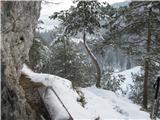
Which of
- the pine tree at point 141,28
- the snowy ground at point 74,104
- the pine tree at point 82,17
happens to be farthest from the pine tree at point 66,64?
the snowy ground at point 74,104

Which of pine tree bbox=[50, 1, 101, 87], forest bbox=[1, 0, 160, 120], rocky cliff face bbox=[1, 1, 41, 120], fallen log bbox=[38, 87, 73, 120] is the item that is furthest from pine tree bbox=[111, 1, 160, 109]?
rocky cliff face bbox=[1, 1, 41, 120]

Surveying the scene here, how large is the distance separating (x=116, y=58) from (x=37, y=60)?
13051 centimetres

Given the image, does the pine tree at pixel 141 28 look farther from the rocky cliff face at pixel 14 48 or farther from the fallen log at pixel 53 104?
the rocky cliff face at pixel 14 48

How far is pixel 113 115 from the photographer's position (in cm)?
1352

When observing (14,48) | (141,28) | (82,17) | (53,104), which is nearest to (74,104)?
(53,104)

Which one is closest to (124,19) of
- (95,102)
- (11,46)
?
(95,102)

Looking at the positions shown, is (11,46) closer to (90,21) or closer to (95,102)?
(95,102)

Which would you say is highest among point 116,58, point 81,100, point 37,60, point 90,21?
point 90,21

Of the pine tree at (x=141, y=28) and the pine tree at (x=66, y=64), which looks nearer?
the pine tree at (x=141, y=28)

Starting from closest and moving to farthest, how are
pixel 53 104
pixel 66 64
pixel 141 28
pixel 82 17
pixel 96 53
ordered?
pixel 53 104, pixel 141 28, pixel 82 17, pixel 96 53, pixel 66 64

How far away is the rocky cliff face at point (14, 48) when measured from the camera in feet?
24.9

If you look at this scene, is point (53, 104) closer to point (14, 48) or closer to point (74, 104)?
point (74, 104)

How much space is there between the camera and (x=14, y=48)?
29.3 ft

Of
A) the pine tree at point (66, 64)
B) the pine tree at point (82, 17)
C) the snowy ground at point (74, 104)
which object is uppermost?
the pine tree at point (82, 17)
